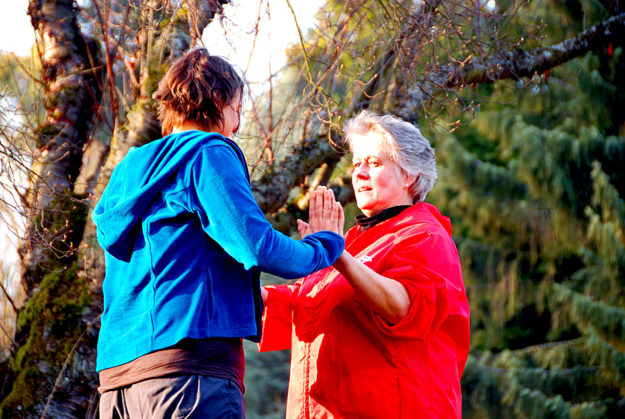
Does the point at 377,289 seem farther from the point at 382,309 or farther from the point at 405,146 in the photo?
the point at 405,146

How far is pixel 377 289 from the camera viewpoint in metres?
2.03

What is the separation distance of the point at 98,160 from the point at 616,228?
27.4ft

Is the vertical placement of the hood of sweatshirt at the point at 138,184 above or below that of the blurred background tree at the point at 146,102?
below

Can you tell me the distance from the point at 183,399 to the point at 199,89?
796 mm

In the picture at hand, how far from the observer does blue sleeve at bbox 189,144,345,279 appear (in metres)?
1.63

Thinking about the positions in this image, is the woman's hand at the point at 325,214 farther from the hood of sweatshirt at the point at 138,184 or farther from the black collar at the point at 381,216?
the hood of sweatshirt at the point at 138,184

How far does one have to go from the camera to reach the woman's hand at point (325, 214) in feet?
7.11

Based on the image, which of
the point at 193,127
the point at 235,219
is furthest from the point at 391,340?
the point at 193,127

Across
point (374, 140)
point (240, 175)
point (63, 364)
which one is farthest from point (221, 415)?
point (63, 364)

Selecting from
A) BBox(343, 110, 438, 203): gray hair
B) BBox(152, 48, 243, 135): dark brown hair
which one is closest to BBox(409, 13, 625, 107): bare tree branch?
BBox(343, 110, 438, 203): gray hair

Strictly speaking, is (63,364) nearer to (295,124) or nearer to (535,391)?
(295,124)

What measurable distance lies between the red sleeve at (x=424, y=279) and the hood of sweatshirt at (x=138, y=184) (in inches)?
27.0

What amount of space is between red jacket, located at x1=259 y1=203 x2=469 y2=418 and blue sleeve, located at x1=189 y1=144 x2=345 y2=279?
539 mm

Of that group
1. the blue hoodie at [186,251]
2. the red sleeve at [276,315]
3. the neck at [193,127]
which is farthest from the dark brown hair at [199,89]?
the red sleeve at [276,315]
